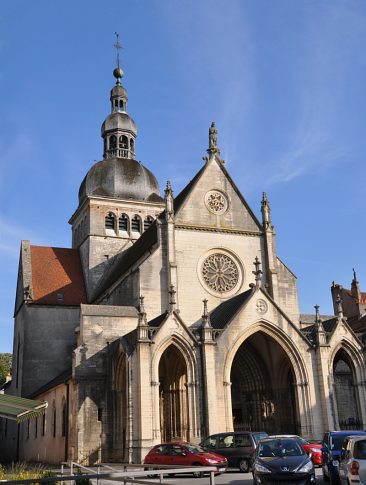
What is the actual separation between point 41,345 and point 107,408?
12267mm

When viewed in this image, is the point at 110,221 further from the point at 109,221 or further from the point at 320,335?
the point at 320,335

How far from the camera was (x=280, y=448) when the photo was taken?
1455 centimetres

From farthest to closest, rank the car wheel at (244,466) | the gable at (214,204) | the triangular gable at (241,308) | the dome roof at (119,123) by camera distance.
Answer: the dome roof at (119,123) < the gable at (214,204) < the triangular gable at (241,308) < the car wheel at (244,466)

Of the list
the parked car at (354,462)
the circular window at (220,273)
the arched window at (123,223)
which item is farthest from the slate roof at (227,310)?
the arched window at (123,223)

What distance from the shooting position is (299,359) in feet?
90.5

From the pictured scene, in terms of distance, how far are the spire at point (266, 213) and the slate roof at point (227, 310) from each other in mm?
5239

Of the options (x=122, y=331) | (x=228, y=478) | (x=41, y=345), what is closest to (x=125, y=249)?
(x=41, y=345)

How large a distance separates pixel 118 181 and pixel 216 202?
50.0ft

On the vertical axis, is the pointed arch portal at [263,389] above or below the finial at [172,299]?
below

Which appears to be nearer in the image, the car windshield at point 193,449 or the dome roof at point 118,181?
the car windshield at point 193,449

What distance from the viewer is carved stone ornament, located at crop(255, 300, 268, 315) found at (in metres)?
27.6

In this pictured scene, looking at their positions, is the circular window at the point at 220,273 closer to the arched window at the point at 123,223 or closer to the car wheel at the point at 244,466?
the car wheel at the point at 244,466

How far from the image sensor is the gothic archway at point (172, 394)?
27844 millimetres

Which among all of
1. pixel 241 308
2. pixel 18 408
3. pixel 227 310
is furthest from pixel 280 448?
pixel 227 310
